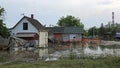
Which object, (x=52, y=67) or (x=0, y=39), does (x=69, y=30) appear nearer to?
(x=0, y=39)

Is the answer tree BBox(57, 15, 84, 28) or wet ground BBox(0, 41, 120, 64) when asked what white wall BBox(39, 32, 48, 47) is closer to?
wet ground BBox(0, 41, 120, 64)

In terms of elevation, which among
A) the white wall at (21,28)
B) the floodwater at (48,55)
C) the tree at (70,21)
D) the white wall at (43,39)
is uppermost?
the tree at (70,21)

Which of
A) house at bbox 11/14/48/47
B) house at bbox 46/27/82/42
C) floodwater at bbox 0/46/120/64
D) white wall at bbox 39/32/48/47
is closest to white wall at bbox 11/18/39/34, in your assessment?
house at bbox 11/14/48/47

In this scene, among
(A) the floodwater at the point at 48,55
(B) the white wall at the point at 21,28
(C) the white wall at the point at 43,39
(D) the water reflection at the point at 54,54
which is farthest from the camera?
(B) the white wall at the point at 21,28

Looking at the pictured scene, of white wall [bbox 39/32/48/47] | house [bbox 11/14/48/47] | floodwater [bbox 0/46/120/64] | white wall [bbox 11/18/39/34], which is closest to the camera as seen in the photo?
floodwater [bbox 0/46/120/64]

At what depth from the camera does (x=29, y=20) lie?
5316cm

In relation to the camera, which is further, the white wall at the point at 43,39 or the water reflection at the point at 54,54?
the white wall at the point at 43,39

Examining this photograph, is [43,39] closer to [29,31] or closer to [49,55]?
[29,31]

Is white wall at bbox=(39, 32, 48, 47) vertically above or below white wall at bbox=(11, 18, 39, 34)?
below

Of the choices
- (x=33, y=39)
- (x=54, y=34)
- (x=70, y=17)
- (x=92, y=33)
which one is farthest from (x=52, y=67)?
(x=92, y=33)

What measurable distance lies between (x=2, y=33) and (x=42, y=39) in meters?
10.8

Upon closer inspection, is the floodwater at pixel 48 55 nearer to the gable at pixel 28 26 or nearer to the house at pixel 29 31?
the house at pixel 29 31

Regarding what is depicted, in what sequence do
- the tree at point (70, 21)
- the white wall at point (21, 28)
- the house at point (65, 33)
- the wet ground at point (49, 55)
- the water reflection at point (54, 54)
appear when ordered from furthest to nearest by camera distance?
the tree at point (70, 21) < the house at point (65, 33) < the white wall at point (21, 28) < the water reflection at point (54, 54) < the wet ground at point (49, 55)

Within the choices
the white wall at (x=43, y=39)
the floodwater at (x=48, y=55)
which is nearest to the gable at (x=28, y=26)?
the white wall at (x=43, y=39)
